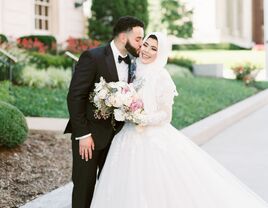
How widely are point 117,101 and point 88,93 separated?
28 centimetres

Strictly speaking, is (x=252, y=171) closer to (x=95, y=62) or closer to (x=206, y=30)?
(x=95, y=62)

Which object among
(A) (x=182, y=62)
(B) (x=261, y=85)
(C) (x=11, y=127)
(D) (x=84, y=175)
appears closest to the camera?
(D) (x=84, y=175)

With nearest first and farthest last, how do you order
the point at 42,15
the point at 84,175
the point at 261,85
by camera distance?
the point at 84,175 → the point at 42,15 → the point at 261,85

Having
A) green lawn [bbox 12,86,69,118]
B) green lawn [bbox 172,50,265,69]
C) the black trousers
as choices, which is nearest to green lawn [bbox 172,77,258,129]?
green lawn [bbox 12,86,69,118]

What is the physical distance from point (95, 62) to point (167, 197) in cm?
109

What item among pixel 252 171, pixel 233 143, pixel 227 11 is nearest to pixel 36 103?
pixel 233 143

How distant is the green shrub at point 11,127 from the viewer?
768 centimetres

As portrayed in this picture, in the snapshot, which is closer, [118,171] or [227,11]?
[118,171]

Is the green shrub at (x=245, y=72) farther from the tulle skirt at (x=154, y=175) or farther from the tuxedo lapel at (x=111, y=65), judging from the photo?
the tuxedo lapel at (x=111, y=65)

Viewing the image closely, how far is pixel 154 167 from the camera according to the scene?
15.0 ft

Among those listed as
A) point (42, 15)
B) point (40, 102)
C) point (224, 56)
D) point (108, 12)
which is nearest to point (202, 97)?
point (40, 102)

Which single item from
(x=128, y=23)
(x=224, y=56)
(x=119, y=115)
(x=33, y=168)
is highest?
(x=224, y=56)

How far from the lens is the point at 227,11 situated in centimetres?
3922

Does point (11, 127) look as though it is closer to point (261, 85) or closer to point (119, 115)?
point (119, 115)
